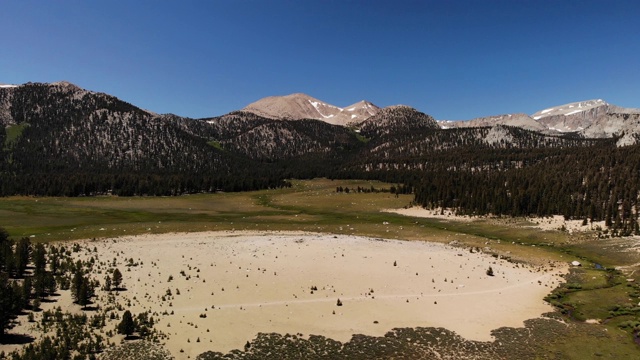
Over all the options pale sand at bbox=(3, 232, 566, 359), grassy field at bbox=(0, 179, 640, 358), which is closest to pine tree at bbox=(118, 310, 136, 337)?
pale sand at bbox=(3, 232, 566, 359)

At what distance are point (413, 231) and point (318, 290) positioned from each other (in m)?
48.7

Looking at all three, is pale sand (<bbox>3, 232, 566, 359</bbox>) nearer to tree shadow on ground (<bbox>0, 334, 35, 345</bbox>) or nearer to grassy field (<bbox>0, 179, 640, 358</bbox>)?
grassy field (<bbox>0, 179, 640, 358</bbox>)

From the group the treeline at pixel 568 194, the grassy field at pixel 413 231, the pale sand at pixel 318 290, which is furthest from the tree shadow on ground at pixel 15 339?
the treeline at pixel 568 194

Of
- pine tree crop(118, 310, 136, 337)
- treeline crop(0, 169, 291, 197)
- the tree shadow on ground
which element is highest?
treeline crop(0, 169, 291, 197)

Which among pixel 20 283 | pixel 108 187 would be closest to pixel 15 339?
pixel 20 283

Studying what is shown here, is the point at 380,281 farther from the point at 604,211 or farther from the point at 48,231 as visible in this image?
the point at 604,211

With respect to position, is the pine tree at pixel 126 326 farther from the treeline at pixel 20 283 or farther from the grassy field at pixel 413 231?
the grassy field at pixel 413 231

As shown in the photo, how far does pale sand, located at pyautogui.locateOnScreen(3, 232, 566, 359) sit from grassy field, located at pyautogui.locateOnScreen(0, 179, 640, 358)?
4226mm

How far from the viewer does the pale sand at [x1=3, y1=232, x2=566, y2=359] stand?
1239 inches

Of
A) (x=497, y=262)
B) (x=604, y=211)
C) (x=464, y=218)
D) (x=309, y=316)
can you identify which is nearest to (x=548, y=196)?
(x=604, y=211)

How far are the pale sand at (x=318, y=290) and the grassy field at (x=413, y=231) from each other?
4.23 meters

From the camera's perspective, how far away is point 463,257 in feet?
188

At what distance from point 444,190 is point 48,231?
10772cm

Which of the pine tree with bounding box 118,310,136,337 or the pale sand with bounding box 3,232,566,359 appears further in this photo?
the pale sand with bounding box 3,232,566,359
